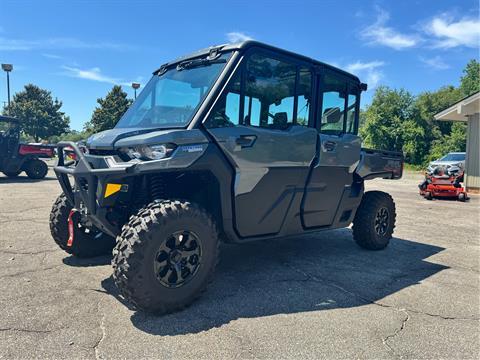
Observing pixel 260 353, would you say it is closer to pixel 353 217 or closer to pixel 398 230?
pixel 353 217

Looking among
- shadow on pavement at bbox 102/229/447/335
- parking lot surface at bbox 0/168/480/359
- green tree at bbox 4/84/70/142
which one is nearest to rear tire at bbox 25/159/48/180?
parking lot surface at bbox 0/168/480/359

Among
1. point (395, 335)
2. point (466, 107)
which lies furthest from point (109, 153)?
point (466, 107)

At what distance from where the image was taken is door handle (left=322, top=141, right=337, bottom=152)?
4.58 meters

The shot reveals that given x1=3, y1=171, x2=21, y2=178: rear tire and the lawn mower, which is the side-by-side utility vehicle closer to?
the lawn mower

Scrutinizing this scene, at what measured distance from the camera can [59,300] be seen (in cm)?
338

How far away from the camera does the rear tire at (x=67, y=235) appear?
14.3 feet

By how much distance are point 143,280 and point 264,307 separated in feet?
3.62

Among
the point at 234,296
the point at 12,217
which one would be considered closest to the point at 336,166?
the point at 234,296

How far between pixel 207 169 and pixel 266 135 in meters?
0.79

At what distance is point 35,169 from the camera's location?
578 inches

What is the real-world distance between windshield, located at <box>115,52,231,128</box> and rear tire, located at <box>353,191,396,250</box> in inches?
123

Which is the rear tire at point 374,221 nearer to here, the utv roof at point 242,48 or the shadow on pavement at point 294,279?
the shadow on pavement at point 294,279

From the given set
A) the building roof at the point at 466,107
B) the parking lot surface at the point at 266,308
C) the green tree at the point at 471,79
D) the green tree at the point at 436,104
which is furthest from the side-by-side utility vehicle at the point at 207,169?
the green tree at the point at 471,79

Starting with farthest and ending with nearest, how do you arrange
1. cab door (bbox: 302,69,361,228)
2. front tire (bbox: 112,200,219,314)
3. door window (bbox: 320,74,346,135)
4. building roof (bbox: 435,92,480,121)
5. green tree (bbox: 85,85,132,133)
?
green tree (bbox: 85,85,132,133) → building roof (bbox: 435,92,480,121) → door window (bbox: 320,74,346,135) → cab door (bbox: 302,69,361,228) → front tire (bbox: 112,200,219,314)
